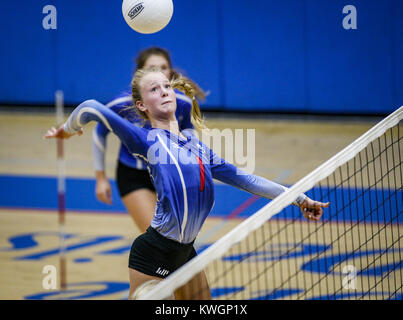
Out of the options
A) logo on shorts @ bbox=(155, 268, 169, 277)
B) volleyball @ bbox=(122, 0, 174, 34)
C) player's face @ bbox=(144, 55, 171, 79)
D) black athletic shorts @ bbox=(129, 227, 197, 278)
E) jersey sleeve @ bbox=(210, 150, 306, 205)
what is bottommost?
logo on shorts @ bbox=(155, 268, 169, 277)

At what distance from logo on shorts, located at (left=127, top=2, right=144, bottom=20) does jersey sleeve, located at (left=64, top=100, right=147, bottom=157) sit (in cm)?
115

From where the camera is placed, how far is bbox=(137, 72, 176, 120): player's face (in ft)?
14.6

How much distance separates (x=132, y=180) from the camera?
630 centimetres

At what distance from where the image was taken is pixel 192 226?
14.5ft

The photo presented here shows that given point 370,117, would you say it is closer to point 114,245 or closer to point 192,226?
point 114,245

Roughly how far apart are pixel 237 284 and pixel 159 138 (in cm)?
299

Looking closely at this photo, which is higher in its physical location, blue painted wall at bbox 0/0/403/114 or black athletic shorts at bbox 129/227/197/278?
blue painted wall at bbox 0/0/403/114

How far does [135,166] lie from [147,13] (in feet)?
5.82

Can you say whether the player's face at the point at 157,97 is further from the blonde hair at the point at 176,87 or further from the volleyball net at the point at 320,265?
the volleyball net at the point at 320,265

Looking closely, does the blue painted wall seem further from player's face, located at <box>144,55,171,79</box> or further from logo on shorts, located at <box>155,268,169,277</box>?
logo on shorts, located at <box>155,268,169,277</box>

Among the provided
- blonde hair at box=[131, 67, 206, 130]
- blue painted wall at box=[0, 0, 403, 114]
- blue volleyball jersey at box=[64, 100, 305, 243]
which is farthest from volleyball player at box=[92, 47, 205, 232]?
blue painted wall at box=[0, 0, 403, 114]

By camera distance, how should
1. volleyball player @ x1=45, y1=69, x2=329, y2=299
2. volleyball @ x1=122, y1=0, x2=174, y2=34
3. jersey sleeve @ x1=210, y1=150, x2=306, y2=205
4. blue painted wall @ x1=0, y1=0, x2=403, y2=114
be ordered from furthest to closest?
blue painted wall @ x1=0, y1=0, x2=403, y2=114
volleyball @ x1=122, y1=0, x2=174, y2=34
jersey sleeve @ x1=210, y1=150, x2=306, y2=205
volleyball player @ x1=45, y1=69, x2=329, y2=299

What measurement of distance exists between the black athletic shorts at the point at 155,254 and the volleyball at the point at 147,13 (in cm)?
160
